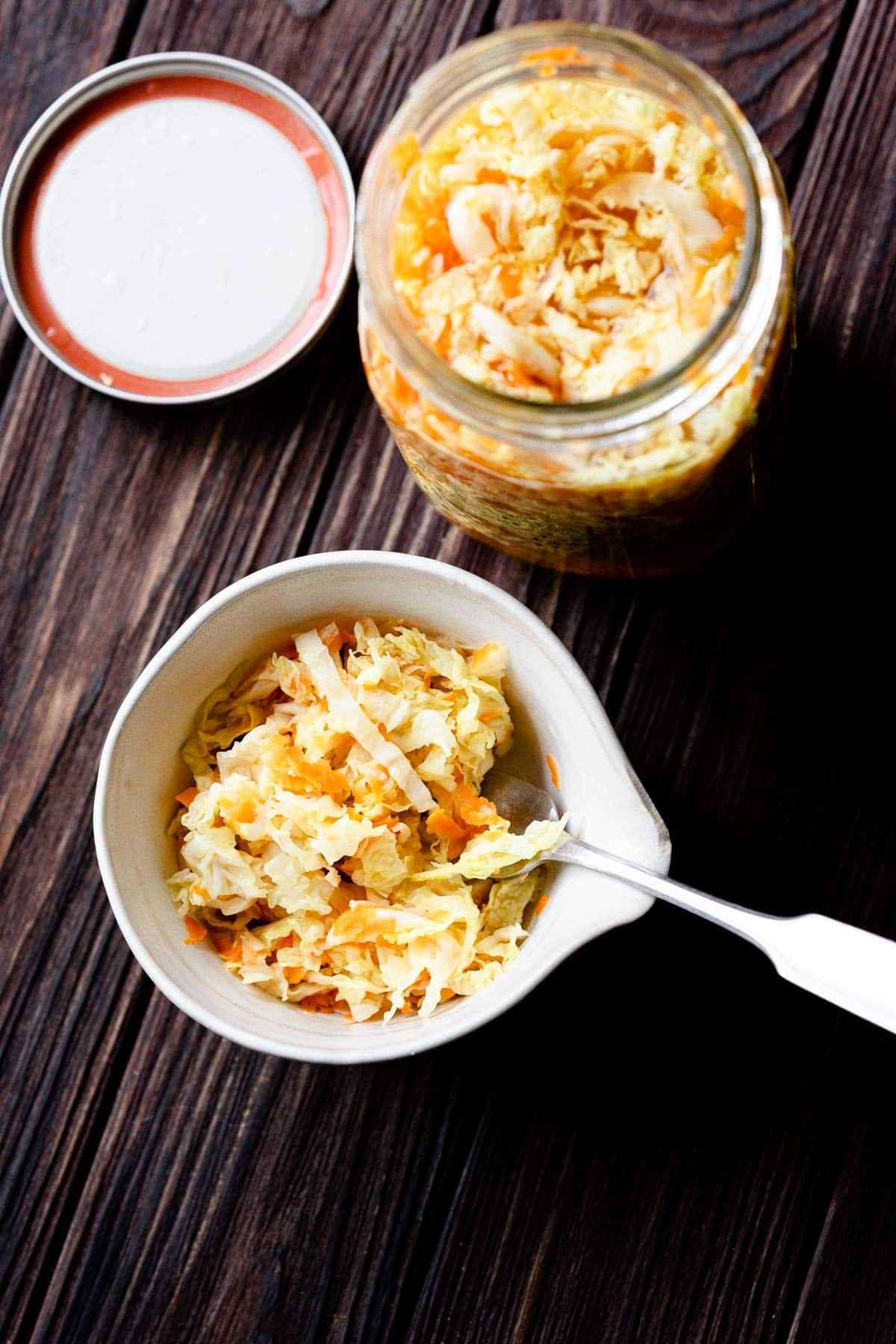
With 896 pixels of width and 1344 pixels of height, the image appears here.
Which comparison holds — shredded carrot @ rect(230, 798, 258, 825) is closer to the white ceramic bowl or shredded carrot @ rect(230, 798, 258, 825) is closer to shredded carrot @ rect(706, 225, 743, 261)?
the white ceramic bowl

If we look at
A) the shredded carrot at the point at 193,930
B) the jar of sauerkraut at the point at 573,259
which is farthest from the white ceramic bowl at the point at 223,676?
the jar of sauerkraut at the point at 573,259

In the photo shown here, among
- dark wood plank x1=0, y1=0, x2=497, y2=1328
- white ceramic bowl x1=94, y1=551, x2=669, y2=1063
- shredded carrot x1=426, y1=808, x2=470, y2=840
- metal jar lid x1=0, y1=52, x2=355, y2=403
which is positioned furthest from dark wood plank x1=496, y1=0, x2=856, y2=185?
shredded carrot x1=426, y1=808, x2=470, y2=840

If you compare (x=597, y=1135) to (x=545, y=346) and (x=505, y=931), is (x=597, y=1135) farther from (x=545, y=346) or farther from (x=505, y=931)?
(x=545, y=346)

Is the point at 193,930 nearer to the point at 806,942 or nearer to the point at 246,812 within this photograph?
the point at 246,812

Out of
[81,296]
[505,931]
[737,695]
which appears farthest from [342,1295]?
[81,296]

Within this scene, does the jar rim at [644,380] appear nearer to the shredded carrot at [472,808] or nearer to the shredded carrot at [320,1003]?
the shredded carrot at [472,808]

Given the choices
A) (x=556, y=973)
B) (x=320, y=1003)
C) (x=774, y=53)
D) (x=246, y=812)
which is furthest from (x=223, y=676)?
(x=774, y=53)
